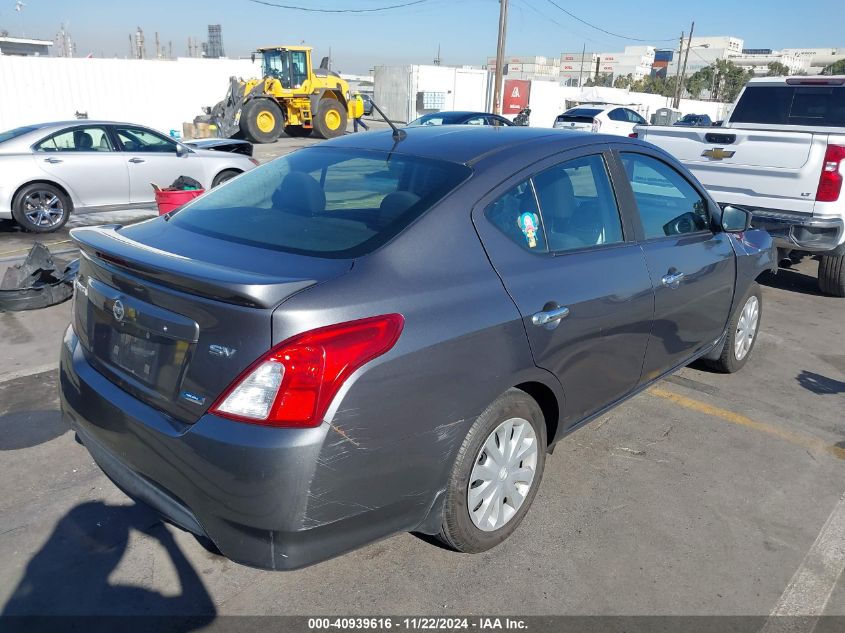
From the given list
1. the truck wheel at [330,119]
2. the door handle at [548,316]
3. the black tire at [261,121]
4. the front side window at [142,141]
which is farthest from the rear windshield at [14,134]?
the truck wheel at [330,119]

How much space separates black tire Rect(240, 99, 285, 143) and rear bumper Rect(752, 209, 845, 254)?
65.0 feet

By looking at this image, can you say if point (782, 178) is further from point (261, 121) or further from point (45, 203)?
point (261, 121)

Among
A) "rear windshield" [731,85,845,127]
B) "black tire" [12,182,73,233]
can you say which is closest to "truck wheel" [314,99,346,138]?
"black tire" [12,182,73,233]

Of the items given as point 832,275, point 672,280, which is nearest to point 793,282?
point 832,275

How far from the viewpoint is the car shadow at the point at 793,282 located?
7493mm

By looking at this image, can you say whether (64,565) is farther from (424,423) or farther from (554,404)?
(554,404)

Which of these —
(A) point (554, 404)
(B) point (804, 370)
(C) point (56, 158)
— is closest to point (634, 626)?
(A) point (554, 404)

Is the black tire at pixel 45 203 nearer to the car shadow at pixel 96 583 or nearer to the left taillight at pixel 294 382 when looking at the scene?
the car shadow at pixel 96 583

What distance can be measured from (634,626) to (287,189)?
2.36 metres

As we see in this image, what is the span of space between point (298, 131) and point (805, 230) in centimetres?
2489

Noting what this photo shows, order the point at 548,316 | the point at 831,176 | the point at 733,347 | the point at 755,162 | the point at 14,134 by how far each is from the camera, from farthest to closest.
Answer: the point at 14,134 < the point at 755,162 < the point at 831,176 < the point at 733,347 < the point at 548,316

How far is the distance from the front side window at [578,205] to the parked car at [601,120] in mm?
18481

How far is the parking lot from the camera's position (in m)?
2.65

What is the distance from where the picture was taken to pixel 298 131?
1124 inches
